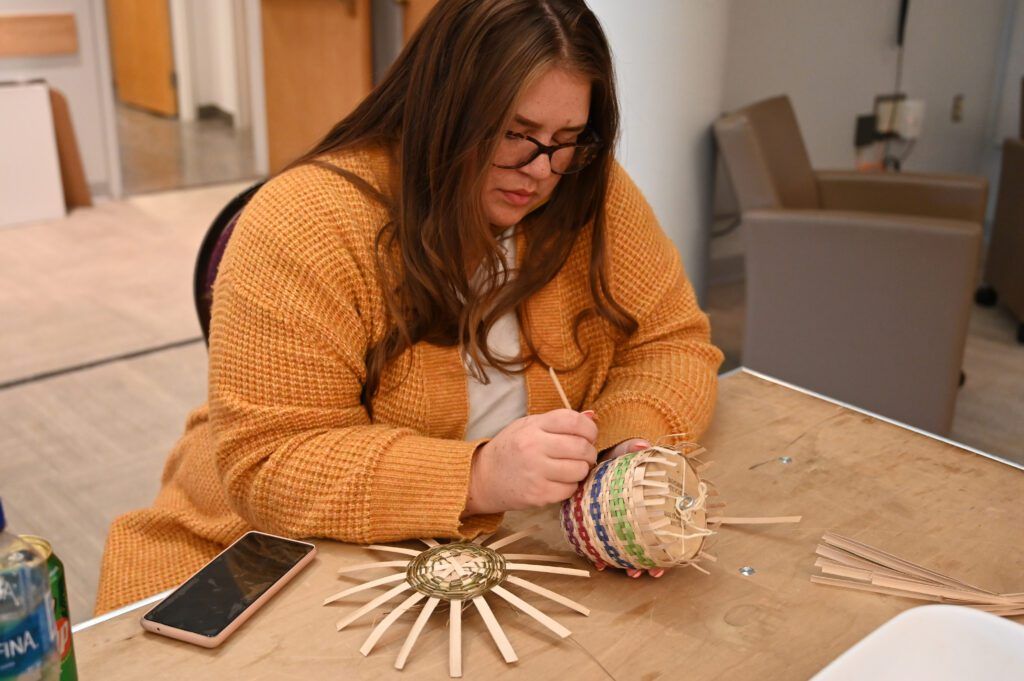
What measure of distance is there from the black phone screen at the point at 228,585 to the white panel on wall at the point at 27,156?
4.23m

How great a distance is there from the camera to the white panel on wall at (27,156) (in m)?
4.62

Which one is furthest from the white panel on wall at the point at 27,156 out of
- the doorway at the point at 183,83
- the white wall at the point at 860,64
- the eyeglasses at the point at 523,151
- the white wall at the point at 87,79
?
the eyeglasses at the point at 523,151

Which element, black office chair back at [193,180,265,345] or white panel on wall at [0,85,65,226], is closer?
black office chair back at [193,180,265,345]

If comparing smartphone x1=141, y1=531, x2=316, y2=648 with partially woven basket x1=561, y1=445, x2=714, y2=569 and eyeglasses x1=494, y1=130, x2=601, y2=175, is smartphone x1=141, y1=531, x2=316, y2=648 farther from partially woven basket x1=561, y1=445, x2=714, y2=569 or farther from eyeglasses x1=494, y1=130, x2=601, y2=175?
eyeglasses x1=494, y1=130, x2=601, y2=175

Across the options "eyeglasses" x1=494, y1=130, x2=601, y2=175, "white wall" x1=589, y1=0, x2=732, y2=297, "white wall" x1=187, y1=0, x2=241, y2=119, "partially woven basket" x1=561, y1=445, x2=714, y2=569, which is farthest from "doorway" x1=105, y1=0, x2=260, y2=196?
"partially woven basket" x1=561, y1=445, x2=714, y2=569

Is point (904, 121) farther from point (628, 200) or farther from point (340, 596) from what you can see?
point (340, 596)

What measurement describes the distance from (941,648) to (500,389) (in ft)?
2.09

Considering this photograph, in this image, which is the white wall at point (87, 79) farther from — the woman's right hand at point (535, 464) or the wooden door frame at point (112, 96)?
the woman's right hand at point (535, 464)

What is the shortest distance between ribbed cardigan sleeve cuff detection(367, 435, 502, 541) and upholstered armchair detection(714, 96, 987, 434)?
193cm

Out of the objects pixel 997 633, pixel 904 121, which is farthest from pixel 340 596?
pixel 904 121

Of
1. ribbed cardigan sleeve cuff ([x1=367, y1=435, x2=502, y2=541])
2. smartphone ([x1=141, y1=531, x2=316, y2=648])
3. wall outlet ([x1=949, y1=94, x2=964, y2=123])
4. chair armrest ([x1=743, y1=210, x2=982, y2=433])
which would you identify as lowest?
chair armrest ([x1=743, y1=210, x2=982, y2=433])

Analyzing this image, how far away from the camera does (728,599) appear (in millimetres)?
998

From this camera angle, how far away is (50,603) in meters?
0.71

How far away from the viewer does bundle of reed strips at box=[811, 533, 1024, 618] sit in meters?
0.99
